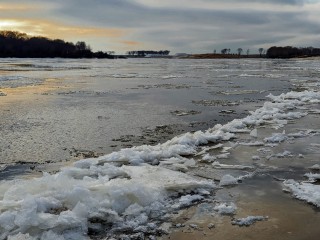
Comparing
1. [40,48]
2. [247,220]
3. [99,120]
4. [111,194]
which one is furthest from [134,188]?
[40,48]

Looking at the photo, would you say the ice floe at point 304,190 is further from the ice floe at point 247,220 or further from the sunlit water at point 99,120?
the sunlit water at point 99,120

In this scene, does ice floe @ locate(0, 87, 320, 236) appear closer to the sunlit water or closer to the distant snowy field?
the distant snowy field

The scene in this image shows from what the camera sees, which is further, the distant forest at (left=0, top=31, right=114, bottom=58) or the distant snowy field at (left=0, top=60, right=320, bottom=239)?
the distant forest at (left=0, top=31, right=114, bottom=58)

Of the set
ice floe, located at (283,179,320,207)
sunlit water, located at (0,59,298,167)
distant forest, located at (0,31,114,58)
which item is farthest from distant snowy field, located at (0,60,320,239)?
distant forest, located at (0,31,114,58)

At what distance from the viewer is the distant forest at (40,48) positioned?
454 ft

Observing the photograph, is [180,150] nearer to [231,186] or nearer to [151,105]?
[231,186]

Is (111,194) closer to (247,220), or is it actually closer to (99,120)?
(247,220)

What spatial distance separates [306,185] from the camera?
605 centimetres

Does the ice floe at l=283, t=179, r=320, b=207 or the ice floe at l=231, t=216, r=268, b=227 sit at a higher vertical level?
the ice floe at l=283, t=179, r=320, b=207

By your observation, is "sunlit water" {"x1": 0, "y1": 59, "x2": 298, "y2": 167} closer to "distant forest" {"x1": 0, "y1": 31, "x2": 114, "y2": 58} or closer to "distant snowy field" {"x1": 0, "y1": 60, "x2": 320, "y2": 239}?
"distant snowy field" {"x1": 0, "y1": 60, "x2": 320, "y2": 239}

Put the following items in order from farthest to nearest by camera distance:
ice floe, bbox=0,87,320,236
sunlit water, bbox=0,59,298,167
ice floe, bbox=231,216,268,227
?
1. sunlit water, bbox=0,59,298,167
2. ice floe, bbox=231,216,268,227
3. ice floe, bbox=0,87,320,236

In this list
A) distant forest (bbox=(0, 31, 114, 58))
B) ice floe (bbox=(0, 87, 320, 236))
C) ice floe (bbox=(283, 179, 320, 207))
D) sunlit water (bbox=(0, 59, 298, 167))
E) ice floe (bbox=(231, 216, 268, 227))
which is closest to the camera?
ice floe (bbox=(0, 87, 320, 236))

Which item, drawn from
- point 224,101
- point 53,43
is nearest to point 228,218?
point 224,101

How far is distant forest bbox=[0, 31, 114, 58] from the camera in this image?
13850 cm
